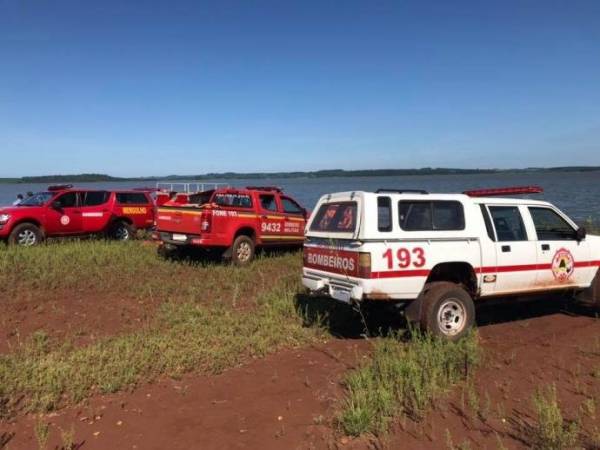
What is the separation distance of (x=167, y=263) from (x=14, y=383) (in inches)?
263

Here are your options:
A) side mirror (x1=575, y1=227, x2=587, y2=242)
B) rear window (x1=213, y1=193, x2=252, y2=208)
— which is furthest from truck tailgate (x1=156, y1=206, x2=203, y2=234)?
side mirror (x1=575, y1=227, x2=587, y2=242)

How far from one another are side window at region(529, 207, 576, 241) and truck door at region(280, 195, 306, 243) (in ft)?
22.8

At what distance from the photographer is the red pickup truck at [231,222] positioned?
12.0 m

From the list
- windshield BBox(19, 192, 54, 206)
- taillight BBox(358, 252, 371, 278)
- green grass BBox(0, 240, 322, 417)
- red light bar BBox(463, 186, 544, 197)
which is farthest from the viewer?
windshield BBox(19, 192, 54, 206)

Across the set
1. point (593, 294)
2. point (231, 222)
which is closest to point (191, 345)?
point (593, 294)

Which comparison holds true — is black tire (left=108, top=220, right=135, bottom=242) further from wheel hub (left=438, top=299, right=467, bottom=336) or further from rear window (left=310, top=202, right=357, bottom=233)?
wheel hub (left=438, top=299, right=467, bottom=336)

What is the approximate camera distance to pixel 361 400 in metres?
4.73

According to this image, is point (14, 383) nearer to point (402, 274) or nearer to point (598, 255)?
point (402, 274)

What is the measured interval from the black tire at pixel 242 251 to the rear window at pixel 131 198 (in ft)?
19.6

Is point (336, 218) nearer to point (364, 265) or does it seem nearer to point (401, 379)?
point (364, 265)

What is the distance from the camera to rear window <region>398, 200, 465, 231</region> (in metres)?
6.72

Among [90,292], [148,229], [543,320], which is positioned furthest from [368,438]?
→ [148,229]

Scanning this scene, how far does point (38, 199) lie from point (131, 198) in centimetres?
275

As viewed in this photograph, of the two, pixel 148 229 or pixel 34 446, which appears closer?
pixel 34 446
